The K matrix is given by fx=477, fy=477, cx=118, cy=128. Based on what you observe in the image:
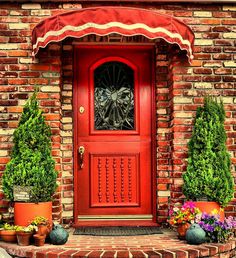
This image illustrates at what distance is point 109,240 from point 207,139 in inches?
63.0

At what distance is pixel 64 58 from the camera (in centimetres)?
621

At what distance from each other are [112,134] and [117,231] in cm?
126

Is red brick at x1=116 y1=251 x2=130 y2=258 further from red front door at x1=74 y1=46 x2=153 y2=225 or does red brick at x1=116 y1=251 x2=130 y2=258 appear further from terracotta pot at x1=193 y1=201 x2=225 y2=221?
red front door at x1=74 y1=46 x2=153 y2=225

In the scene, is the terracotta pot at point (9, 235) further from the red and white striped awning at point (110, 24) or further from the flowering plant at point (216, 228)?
the red and white striped awning at point (110, 24)

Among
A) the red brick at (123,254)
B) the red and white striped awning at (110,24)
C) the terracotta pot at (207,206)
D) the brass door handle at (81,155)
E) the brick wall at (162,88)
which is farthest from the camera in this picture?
the brass door handle at (81,155)

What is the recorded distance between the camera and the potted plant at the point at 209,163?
541 cm

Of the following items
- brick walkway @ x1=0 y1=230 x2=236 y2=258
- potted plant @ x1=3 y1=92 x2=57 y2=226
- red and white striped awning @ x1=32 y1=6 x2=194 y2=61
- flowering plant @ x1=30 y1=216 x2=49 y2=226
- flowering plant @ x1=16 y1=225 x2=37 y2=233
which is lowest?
brick walkway @ x1=0 y1=230 x2=236 y2=258

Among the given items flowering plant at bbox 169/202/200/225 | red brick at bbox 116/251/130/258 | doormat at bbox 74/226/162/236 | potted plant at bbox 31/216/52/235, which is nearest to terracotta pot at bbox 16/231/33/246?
potted plant at bbox 31/216/52/235

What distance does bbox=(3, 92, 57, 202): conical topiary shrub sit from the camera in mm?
5195

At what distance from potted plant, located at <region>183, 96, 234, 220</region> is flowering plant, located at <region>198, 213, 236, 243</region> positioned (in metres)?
0.28

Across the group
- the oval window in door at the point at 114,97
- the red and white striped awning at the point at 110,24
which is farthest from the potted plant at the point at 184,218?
the red and white striped awning at the point at 110,24

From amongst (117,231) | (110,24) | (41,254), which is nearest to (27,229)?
(41,254)

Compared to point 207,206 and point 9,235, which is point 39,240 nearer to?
point 9,235

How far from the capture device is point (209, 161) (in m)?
5.48
